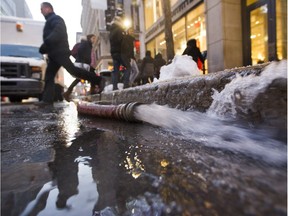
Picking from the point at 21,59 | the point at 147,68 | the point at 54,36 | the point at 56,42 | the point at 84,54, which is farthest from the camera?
the point at 147,68

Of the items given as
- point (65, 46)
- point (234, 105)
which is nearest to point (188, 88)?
point (234, 105)

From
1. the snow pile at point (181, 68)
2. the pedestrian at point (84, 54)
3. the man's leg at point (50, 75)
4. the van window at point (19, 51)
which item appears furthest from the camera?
the van window at point (19, 51)

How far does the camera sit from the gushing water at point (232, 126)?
1212 mm

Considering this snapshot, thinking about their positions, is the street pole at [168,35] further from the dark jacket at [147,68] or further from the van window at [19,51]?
the van window at [19,51]

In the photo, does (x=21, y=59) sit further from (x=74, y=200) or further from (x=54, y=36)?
(x=74, y=200)

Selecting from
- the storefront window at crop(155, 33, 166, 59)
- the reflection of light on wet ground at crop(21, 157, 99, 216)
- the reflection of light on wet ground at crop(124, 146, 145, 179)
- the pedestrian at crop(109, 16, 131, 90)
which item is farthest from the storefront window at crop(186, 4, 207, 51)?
the reflection of light on wet ground at crop(21, 157, 99, 216)

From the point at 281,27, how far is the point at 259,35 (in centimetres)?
85

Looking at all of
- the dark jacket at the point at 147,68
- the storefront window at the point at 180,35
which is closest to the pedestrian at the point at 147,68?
the dark jacket at the point at 147,68

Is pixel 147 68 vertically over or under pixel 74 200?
over

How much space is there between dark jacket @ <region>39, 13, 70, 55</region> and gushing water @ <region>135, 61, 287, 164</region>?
437cm

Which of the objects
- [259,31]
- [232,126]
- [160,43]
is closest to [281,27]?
[259,31]

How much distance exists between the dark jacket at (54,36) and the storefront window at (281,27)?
5.75 metres

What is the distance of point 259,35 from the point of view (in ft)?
27.2

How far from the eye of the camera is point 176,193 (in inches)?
32.2
